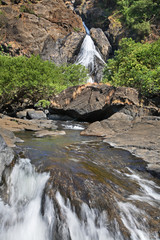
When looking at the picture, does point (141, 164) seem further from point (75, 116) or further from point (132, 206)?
point (75, 116)

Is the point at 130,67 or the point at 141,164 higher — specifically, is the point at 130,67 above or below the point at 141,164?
above

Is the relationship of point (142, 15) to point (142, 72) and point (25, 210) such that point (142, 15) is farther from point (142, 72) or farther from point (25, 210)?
point (25, 210)

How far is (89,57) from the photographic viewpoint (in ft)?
116

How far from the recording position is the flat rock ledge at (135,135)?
19.4 ft

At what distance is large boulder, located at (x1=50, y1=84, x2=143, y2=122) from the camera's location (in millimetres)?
12484

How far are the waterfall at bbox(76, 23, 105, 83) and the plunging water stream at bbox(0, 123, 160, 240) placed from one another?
2891 cm

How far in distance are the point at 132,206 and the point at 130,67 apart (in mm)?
15583

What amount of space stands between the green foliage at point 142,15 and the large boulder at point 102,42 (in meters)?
6.11

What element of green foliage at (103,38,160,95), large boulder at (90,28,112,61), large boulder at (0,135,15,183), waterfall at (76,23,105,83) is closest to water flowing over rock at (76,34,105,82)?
waterfall at (76,23,105,83)

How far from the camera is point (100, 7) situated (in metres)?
51.8

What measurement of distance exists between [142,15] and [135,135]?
1555 inches

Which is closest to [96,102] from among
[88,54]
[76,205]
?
[76,205]

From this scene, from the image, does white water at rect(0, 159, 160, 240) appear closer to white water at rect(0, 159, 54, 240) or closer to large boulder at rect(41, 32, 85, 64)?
white water at rect(0, 159, 54, 240)

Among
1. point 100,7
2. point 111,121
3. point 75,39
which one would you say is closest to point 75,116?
point 111,121
